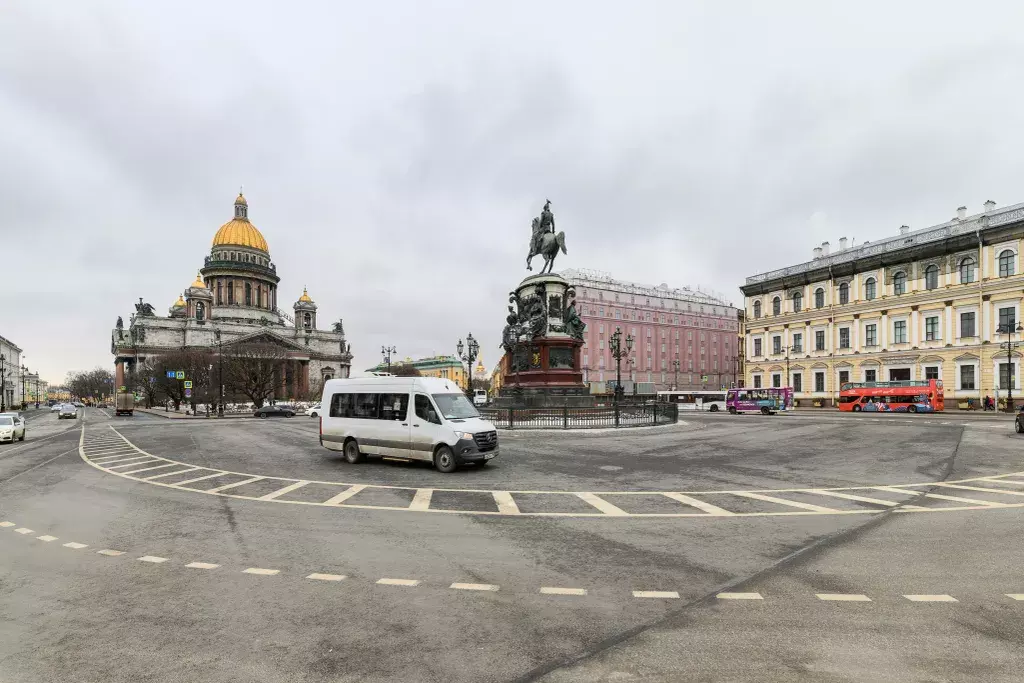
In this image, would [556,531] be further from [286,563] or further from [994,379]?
[994,379]

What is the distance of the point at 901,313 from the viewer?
56938mm

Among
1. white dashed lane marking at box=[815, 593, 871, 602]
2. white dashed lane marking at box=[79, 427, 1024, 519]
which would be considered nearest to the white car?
white dashed lane marking at box=[79, 427, 1024, 519]

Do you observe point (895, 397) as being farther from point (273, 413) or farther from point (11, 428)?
point (11, 428)

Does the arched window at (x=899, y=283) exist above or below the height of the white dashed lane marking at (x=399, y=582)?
above

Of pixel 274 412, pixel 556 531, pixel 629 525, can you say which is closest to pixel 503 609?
pixel 556 531

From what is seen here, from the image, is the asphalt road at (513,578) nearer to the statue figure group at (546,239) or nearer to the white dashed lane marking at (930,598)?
the white dashed lane marking at (930,598)

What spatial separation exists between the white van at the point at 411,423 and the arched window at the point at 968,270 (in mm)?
58898

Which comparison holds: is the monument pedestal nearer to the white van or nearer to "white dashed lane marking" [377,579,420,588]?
the white van

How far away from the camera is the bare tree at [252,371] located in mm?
66625

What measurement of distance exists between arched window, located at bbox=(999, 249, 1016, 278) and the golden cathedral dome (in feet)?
398

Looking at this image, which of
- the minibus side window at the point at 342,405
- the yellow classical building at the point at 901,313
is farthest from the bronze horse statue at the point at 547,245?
the yellow classical building at the point at 901,313

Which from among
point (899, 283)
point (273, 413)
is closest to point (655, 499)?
point (273, 413)

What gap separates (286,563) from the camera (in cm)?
678

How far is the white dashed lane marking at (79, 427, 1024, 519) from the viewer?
31.5ft
